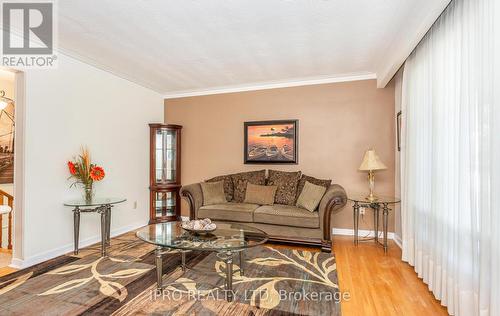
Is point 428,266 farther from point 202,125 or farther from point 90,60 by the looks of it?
Result: point 90,60

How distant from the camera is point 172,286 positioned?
7.84 ft

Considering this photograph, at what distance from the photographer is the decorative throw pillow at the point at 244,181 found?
427cm

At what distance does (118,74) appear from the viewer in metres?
Result: 3.99

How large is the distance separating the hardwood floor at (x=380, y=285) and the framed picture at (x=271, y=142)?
5.27 feet

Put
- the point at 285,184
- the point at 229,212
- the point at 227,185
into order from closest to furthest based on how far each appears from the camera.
Answer: the point at 229,212
the point at 285,184
the point at 227,185

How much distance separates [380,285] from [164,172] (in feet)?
12.7

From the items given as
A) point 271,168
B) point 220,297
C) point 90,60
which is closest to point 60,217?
point 90,60

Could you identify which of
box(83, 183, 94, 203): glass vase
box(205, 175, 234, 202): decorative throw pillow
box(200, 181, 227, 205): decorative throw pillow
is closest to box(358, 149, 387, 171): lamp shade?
box(205, 175, 234, 202): decorative throw pillow

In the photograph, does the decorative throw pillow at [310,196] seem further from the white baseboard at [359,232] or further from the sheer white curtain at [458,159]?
the sheer white curtain at [458,159]

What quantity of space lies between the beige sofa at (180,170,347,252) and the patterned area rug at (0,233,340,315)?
0.91ft

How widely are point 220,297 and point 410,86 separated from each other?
118 inches

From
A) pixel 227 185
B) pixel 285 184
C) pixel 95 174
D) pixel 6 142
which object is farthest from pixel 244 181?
pixel 6 142

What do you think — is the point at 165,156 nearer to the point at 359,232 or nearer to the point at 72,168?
the point at 72,168

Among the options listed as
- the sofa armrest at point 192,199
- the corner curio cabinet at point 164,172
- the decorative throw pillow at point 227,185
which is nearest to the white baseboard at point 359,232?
the decorative throw pillow at point 227,185
